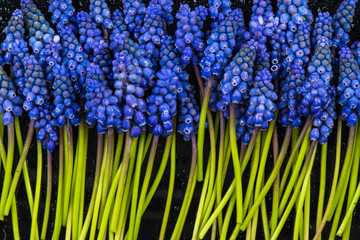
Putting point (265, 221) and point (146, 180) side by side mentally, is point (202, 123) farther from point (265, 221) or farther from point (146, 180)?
point (265, 221)

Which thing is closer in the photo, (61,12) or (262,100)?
(262,100)

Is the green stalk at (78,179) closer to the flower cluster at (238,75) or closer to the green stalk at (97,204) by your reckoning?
the green stalk at (97,204)

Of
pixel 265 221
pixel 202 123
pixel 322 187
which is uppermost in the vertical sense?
pixel 202 123

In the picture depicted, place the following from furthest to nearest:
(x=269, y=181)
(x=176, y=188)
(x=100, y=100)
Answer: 1. (x=176, y=188)
2. (x=269, y=181)
3. (x=100, y=100)

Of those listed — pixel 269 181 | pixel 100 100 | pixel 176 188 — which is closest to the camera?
pixel 100 100

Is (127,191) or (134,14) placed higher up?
(134,14)

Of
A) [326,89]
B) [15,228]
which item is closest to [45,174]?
[15,228]

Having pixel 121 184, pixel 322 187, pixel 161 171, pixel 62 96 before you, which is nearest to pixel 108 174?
pixel 121 184

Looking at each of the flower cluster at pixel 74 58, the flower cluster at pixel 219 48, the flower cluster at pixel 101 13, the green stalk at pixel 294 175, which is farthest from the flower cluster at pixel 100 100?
the green stalk at pixel 294 175
